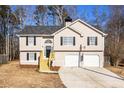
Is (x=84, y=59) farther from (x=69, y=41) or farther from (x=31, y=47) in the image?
(x=31, y=47)

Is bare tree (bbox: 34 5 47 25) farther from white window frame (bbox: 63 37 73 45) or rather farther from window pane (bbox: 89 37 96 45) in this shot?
window pane (bbox: 89 37 96 45)

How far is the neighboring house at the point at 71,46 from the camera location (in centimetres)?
3192

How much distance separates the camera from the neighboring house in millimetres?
31922

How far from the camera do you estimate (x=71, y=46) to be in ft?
105

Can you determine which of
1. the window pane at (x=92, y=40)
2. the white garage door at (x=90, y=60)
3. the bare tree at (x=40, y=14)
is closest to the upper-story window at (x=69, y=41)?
the window pane at (x=92, y=40)

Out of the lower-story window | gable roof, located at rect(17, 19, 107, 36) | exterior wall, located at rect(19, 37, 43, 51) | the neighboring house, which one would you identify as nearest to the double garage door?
the neighboring house

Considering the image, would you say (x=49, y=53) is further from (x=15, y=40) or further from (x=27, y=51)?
(x=15, y=40)

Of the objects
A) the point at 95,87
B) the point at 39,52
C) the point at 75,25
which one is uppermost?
the point at 75,25

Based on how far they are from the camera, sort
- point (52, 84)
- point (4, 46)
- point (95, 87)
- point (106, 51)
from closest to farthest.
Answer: point (95, 87) → point (52, 84) → point (106, 51) → point (4, 46)

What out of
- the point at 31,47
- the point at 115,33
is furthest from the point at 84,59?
the point at 115,33

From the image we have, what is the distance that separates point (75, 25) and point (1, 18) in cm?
1665

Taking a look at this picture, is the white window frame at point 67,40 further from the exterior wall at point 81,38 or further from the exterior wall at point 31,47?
the exterior wall at point 31,47

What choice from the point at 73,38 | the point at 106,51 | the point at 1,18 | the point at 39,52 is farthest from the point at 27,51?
the point at 1,18

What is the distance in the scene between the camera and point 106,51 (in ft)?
122
